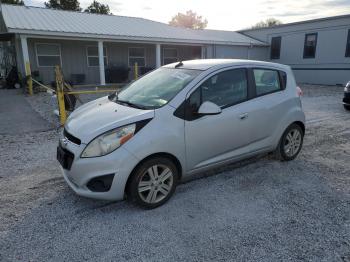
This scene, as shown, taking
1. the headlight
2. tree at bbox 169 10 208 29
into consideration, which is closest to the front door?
the headlight

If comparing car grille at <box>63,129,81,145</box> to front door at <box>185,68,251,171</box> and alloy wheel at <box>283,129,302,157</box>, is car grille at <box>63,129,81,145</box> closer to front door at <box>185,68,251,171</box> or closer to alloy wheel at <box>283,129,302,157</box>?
front door at <box>185,68,251,171</box>

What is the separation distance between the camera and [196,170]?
3.72 m

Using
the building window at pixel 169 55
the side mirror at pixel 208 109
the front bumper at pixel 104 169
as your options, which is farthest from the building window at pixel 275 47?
the front bumper at pixel 104 169

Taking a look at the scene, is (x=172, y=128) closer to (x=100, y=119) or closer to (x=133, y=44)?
(x=100, y=119)

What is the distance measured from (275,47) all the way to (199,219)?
22905 mm

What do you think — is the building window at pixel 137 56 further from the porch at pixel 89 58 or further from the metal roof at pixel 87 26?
the metal roof at pixel 87 26

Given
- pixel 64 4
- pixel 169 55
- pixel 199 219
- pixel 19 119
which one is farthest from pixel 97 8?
pixel 199 219

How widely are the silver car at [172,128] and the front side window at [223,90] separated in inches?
0.5

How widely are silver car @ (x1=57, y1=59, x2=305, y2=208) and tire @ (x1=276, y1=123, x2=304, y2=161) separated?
62 millimetres

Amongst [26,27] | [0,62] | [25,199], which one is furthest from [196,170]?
[0,62]

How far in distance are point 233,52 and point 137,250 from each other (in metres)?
21.9

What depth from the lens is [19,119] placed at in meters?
8.12

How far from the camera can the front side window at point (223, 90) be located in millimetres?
3612

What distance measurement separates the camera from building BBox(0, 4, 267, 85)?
14492 mm
